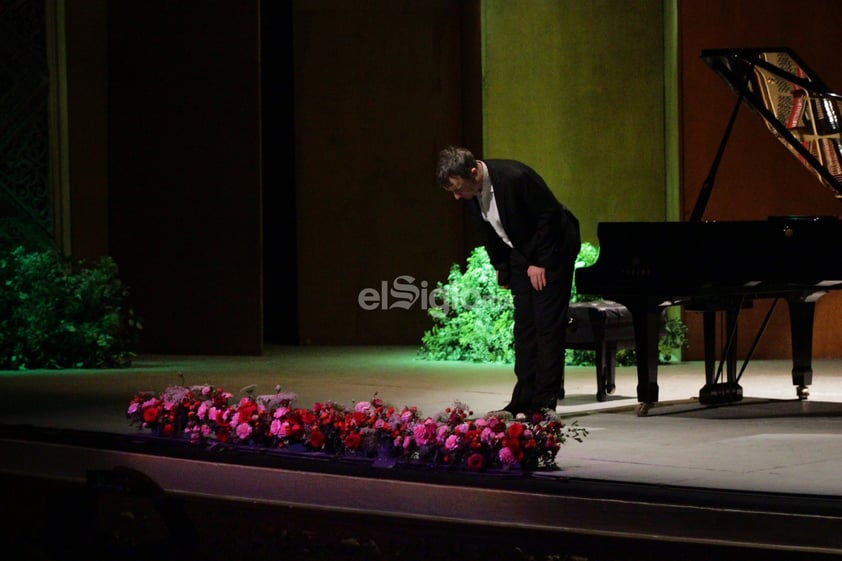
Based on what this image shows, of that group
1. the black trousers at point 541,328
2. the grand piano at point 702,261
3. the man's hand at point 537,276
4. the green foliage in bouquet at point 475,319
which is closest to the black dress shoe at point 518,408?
the black trousers at point 541,328

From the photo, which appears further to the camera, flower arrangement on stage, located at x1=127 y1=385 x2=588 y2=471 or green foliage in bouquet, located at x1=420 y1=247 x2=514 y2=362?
green foliage in bouquet, located at x1=420 y1=247 x2=514 y2=362

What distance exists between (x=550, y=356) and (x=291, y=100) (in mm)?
6041

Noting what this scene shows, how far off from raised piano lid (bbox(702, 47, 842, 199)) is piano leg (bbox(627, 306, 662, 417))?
125 centimetres

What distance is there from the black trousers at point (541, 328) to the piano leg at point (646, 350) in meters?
0.44

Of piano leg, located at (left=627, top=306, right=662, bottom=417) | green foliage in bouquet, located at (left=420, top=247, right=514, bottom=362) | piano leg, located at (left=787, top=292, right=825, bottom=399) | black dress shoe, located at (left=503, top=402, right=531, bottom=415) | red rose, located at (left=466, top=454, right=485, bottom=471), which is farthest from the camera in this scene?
green foliage in bouquet, located at (left=420, top=247, right=514, bottom=362)

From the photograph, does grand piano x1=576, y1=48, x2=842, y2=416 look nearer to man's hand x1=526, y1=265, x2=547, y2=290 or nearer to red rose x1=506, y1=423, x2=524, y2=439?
man's hand x1=526, y1=265, x2=547, y2=290

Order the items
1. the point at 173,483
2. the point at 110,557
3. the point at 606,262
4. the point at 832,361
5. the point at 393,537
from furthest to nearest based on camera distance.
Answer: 1. the point at 832,361
2. the point at 606,262
3. the point at 173,483
4. the point at 393,537
5. the point at 110,557

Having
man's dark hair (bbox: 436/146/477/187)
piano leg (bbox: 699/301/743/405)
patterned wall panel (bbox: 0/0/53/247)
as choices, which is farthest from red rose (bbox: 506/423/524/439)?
patterned wall panel (bbox: 0/0/53/247)

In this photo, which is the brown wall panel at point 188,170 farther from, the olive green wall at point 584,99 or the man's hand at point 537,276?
the man's hand at point 537,276

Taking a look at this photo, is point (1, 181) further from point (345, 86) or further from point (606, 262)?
point (606, 262)

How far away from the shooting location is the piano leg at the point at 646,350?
24.5 feet

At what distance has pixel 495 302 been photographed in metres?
11.0

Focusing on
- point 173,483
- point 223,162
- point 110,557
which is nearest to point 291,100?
point 223,162

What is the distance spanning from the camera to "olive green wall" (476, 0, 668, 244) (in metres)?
11.3
